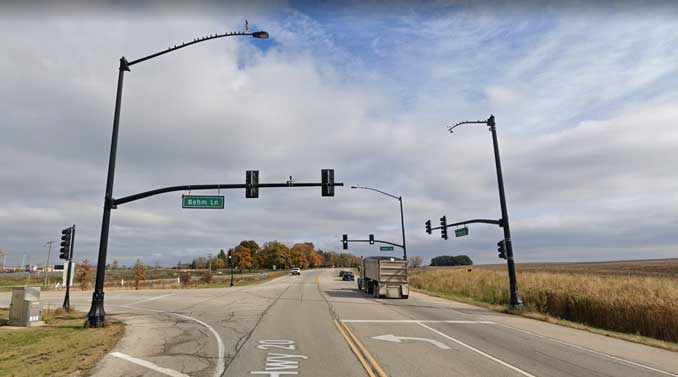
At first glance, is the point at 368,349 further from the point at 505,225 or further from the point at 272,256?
the point at 272,256

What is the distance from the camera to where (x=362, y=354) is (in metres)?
9.53

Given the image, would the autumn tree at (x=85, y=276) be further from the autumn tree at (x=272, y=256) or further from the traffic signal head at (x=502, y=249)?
the autumn tree at (x=272, y=256)

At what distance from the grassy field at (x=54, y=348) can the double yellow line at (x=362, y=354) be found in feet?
19.6

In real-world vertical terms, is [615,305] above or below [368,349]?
above

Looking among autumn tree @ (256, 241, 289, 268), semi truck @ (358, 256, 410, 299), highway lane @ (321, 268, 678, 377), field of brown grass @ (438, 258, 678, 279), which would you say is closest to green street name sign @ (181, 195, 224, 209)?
highway lane @ (321, 268, 678, 377)

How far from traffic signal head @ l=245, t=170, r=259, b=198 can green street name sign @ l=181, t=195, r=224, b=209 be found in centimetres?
151

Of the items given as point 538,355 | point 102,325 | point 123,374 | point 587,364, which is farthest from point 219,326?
point 587,364

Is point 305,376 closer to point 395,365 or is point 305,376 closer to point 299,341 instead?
point 395,365

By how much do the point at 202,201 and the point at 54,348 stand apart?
8.56 meters

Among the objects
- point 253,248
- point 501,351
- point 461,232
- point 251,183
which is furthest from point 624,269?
point 253,248

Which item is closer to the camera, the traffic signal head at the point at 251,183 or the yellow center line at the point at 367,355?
the yellow center line at the point at 367,355

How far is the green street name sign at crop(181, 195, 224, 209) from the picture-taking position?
1733 centimetres

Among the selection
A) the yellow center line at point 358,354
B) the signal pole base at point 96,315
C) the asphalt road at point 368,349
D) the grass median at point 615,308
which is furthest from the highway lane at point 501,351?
the signal pole base at point 96,315

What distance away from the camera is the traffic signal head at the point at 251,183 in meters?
16.8
